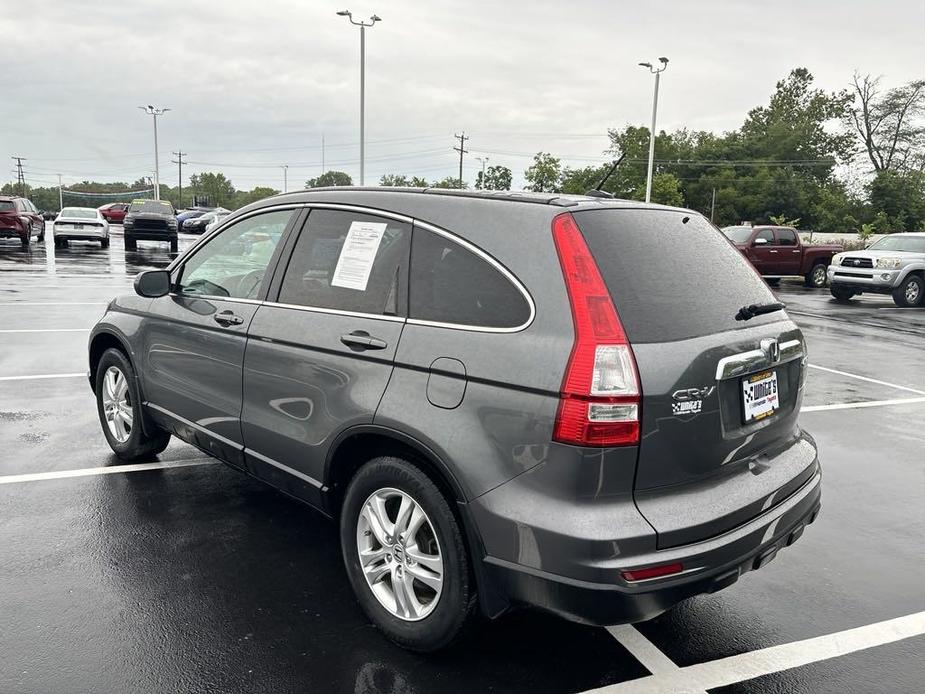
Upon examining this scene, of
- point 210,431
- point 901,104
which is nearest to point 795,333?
point 210,431

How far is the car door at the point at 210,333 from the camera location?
12.4 feet

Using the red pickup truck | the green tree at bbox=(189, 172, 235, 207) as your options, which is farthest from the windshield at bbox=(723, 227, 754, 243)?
the green tree at bbox=(189, 172, 235, 207)

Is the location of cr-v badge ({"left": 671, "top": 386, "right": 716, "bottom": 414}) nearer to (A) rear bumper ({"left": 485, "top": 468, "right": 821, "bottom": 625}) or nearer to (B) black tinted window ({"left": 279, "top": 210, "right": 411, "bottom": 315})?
(A) rear bumper ({"left": 485, "top": 468, "right": 821, "bottom": 625})

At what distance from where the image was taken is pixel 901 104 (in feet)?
222

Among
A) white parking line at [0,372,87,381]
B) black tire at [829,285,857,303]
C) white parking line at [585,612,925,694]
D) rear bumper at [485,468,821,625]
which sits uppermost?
rear bumper at [485,468,821,625]

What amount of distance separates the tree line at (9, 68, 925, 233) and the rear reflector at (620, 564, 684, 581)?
5371cm

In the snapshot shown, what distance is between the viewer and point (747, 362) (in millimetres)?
2820

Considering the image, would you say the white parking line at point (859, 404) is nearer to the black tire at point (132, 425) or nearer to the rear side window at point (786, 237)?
the black tire at point (132, 425)

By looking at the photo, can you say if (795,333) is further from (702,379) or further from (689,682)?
(689,682)

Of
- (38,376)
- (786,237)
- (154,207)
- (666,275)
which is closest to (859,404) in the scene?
(666,275)

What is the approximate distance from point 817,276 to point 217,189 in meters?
126

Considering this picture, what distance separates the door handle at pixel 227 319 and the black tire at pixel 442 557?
1148mm

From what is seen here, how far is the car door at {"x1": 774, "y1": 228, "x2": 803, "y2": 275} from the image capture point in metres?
24.1

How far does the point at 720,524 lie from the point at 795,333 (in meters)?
1.14
